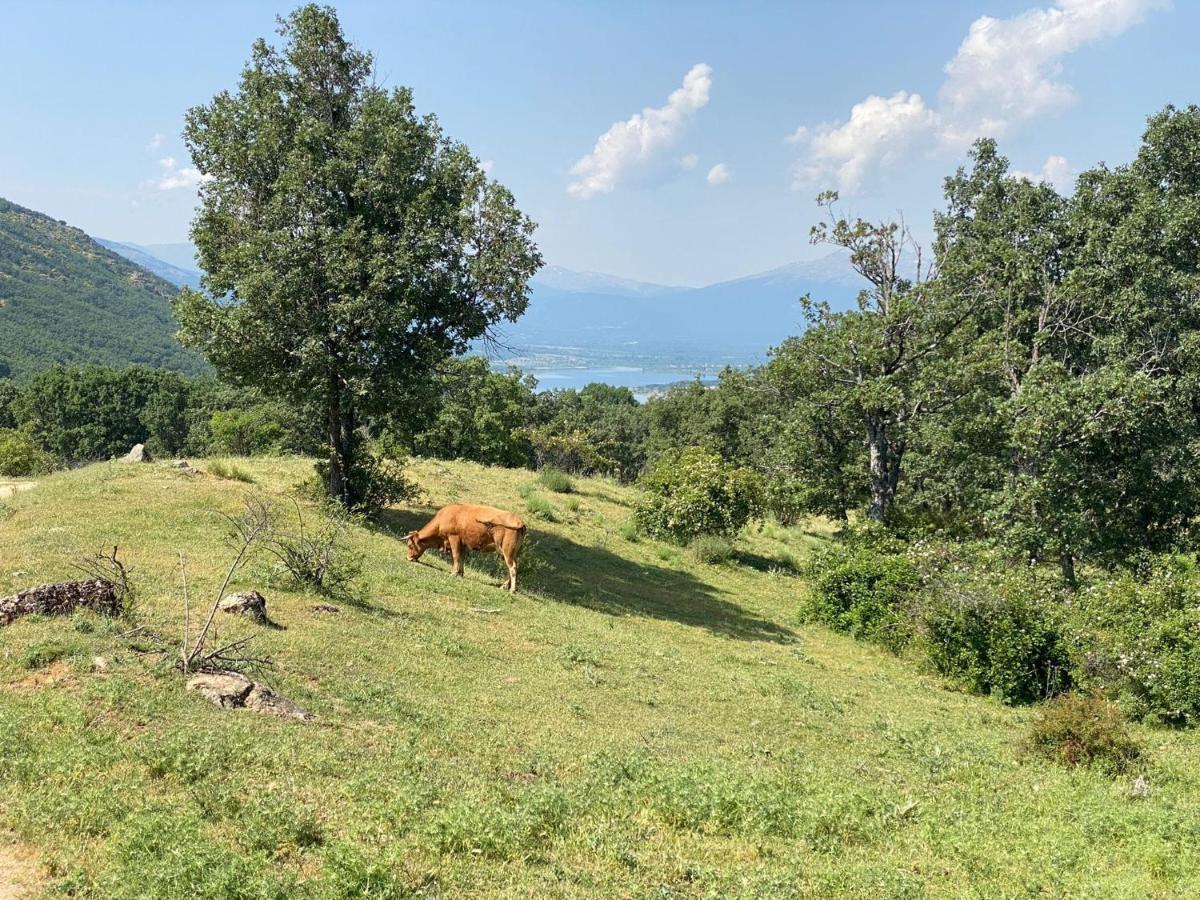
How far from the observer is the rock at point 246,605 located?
10.9 m

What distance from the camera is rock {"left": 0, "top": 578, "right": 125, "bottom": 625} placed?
31.0ft

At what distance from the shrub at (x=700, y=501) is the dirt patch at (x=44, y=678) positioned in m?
21.3

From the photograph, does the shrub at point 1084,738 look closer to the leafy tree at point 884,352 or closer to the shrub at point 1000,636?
the shrub at point 1000,636

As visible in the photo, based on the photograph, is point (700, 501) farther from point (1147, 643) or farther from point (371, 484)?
point (1147, 643)

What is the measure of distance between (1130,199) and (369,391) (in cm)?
2386

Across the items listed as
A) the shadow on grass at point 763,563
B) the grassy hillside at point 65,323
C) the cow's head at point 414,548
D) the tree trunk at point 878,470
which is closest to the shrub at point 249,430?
the shadow on grass at point 763,563

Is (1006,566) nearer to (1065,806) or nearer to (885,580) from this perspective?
(885,580)

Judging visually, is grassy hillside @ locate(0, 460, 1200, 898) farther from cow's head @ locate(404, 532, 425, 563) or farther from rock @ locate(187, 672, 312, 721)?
cow's head @ locate(404, 532, 425, 563)

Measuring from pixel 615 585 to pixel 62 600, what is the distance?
13872 millimetres

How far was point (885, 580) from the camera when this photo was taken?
→ 63.3ft

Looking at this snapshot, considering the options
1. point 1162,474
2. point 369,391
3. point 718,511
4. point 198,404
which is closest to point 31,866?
point 369,391

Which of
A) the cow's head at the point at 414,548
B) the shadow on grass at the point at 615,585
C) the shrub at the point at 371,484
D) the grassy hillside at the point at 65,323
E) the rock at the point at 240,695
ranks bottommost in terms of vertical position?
the shadow on grass at the point at 615,585

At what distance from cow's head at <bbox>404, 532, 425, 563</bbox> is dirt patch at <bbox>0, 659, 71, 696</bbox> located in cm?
991

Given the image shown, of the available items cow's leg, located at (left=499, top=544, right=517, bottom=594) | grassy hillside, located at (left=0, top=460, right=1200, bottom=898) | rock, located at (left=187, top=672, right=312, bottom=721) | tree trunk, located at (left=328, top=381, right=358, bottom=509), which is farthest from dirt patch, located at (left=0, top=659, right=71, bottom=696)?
tree trunk, located at (left=328, top=381, right=358, bottom=509)
